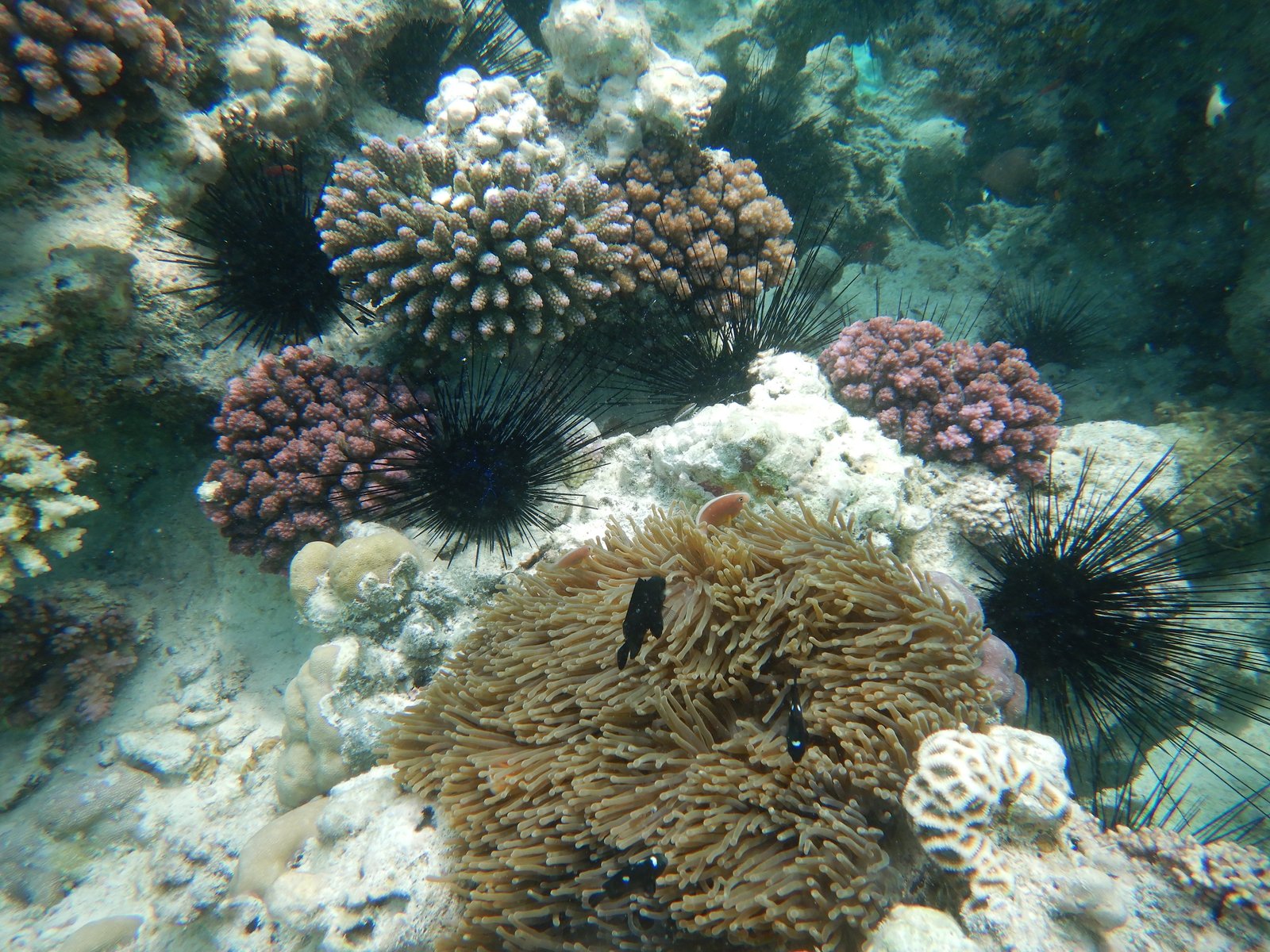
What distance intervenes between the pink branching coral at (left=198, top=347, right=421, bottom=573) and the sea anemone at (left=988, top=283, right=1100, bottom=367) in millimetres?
6720

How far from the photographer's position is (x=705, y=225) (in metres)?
4.57

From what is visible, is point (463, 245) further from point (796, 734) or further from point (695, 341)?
point (796, 734)

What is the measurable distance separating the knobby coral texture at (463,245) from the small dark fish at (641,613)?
Result: 230 cm

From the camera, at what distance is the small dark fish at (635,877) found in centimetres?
217

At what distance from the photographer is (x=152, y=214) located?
12.0ft

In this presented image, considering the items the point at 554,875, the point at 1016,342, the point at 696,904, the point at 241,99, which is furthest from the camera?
the point at 1016,342

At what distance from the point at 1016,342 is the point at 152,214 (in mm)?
8104

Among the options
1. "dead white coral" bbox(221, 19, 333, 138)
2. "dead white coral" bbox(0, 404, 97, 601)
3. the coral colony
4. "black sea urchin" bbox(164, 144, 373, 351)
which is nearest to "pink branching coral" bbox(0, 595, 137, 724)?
the coral colony

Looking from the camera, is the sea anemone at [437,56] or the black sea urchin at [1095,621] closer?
the black sea urchin at [1095,621]

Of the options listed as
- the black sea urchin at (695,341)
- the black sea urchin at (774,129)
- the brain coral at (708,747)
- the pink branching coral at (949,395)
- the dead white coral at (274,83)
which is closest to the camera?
the brain coral at (708,747)

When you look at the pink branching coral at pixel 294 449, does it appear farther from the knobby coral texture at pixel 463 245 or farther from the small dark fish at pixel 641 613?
the small dark fish at pixel 641 613

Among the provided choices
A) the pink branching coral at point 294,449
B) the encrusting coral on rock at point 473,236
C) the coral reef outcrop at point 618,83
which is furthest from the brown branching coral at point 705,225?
the pink branching coral at point 294,449

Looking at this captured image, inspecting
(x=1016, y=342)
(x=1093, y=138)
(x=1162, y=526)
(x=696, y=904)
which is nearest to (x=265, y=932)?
(x=696, y=904)

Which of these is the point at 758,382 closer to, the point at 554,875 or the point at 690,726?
the point at 690,726
